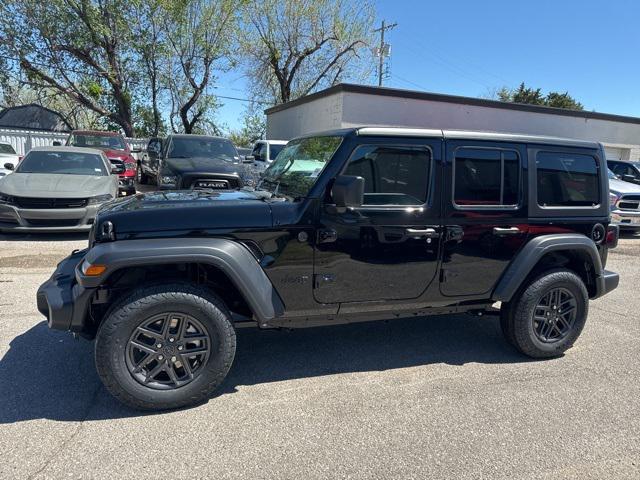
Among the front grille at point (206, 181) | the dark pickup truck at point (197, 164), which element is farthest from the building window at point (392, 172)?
the front grille at point (206, 181)

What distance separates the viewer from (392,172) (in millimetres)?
3336

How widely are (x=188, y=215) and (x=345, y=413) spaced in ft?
5.47

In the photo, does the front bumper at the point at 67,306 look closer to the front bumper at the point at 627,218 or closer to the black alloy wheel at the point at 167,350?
the black alloy wheel at the point at 167,350

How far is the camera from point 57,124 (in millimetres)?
26359

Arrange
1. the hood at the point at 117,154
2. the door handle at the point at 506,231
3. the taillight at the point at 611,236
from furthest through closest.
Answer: the hood at the point at 117,154
the taillight at the point at 611,236
the door handle at the point at 506,231

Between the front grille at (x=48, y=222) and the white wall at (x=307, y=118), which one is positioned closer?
the front grille at (x=48, y=222)

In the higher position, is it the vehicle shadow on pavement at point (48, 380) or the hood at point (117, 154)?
the hood at point (117, 154)

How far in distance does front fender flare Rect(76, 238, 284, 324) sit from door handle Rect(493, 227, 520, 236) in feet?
5.92

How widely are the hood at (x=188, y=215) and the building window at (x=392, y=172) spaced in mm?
739

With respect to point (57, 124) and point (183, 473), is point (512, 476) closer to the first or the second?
point (183, 473)

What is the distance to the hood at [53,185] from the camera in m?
7.21

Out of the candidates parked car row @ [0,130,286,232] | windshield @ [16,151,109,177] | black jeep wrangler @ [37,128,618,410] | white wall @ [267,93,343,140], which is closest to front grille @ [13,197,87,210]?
parked car row @ [0,130,286,232]

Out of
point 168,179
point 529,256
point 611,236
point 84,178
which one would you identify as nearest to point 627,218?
point 611,236

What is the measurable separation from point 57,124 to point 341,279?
2866 cm
